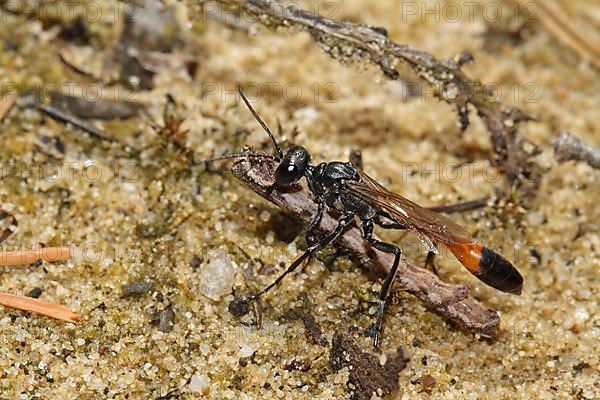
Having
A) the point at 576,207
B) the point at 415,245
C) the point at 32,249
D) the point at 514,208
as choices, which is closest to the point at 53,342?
the point at 32,249

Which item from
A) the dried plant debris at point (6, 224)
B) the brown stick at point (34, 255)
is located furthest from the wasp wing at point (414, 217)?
the dried plant debris at point (6, 224)

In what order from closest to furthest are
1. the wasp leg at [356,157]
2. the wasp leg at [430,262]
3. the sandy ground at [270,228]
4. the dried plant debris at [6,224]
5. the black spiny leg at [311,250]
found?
the sandy ground at [270,228], the black spiny leg at [311,250], the dried plant debris at [6,224], the wasp leg at [430,262], the wasp leg at [356,157]

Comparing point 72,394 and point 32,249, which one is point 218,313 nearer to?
point 72,394

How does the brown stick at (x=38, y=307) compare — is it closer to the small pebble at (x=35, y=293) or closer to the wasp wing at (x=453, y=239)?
the small pebble at (x=35, y=293)

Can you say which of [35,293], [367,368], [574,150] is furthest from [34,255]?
[574,150]

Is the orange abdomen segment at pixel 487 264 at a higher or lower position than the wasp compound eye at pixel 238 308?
higher

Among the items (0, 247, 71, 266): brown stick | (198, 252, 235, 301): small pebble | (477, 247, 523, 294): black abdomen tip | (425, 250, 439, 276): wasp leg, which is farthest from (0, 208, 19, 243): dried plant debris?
(477, 247, 523, 294): black abdomen tip
